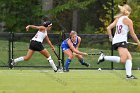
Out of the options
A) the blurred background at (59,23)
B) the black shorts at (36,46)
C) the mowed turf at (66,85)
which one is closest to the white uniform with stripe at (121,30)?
the mowed turf at (66,85)

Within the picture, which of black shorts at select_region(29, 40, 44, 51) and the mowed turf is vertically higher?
black shorts at select_region(29, 40, 44, 51)

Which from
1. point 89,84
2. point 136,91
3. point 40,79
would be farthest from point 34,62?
point 136,91

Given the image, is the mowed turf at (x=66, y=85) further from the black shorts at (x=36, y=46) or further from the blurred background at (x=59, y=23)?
the blurred background at (x=59, y=23)

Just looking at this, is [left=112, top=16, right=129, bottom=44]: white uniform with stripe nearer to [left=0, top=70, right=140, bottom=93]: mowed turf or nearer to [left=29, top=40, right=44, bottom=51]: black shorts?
[left=0, top=70, right=140, bottom=93]: mowed turf

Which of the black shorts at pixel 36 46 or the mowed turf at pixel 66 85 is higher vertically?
the black shorts at pixel 36 46

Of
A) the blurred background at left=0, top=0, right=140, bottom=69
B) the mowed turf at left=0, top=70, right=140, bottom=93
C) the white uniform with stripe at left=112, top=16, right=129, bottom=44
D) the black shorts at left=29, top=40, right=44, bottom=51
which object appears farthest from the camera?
the blurred background at left=0, top=0, right=140, bottom=69

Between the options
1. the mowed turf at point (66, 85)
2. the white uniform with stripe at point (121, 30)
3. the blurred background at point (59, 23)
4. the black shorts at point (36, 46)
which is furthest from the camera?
the blurred background at point (59, 23)

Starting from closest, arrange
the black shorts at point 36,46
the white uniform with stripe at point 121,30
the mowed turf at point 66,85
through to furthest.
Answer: the mowed turf at point 66,85 → the white uniform with stripe at point 121,30 → the black shorts at point 36,46

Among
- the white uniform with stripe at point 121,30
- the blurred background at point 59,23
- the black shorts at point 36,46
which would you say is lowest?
the blurred background at point 59,23

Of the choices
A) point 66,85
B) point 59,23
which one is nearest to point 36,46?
point 66,85

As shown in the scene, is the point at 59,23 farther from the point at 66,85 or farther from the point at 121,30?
the point at 66,85

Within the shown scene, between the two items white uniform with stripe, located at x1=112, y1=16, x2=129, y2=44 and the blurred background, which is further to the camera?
the blurred background

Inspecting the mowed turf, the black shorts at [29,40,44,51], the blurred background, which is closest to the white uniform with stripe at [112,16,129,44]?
the mowed turf

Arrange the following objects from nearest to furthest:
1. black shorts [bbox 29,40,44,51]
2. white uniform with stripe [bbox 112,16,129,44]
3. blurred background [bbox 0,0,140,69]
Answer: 1. white uniform with stripe [bbox 112,16,129,44]
2. black shorts [bbox 29,40,44,51]
3. blurred background [bbox 0,0,140,69]
